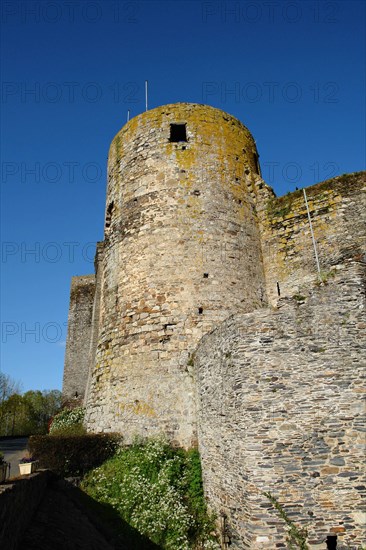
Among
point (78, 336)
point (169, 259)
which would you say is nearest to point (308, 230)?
point (169, 259)

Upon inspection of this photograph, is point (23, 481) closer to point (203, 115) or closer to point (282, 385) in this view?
point (282, 385)

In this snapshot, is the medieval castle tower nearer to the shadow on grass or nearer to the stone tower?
the stone tower

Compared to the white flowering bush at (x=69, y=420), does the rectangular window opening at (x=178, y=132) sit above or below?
above

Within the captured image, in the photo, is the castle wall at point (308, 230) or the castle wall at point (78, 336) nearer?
the castle wall at point (308, 230)

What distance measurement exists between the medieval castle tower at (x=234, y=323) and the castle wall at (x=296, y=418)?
0.07ft

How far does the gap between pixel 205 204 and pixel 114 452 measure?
24.1 feet

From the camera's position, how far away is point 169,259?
480 inches

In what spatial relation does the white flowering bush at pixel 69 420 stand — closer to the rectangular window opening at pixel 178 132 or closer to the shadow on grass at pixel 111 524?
the shadow on grass at pixel 111 524

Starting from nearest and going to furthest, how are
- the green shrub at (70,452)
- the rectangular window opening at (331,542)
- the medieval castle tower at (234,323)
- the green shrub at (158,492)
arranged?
the rectangular window opening at (331,542)
the medieval castle tower at (234,323)
the green shrub at (158,492)
the green shrub at (70,452)

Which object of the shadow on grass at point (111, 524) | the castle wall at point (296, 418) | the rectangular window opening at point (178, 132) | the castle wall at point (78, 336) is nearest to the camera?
the castle wall at point (296, 418)

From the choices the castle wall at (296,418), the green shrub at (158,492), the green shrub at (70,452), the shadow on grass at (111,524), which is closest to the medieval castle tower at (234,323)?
the castle wall at (296,418)

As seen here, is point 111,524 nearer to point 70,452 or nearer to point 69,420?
point 70,452

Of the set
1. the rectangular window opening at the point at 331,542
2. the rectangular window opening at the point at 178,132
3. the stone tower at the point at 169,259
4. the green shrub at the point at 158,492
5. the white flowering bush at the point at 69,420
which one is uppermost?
the rectangular window opening at the point at 178,132

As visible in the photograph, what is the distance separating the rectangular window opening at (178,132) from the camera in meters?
14.1
